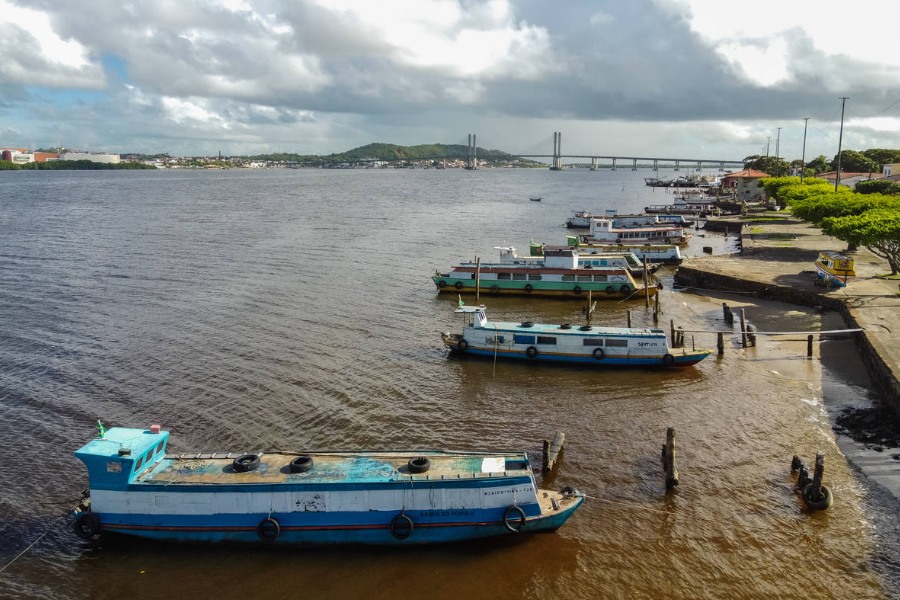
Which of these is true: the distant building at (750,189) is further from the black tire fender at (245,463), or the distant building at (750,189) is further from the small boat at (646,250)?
the black tire fender at (245,463)

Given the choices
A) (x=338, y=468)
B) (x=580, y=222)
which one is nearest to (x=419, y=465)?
(x=338, y=468)

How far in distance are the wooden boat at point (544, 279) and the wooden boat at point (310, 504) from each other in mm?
34859

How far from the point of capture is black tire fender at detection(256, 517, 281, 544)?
837 inches

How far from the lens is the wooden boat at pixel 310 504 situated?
69.7 feet

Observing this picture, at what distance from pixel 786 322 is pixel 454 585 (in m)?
34.7

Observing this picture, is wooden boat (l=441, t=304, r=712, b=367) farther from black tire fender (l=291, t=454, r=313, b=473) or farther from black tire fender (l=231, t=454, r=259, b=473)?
black tire fender (l=231, t=454, r=259, b=473)

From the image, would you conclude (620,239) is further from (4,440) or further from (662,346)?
(4,440)

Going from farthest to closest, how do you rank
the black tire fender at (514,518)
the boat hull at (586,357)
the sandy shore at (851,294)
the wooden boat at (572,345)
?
1. the wooden boat at (572,345)
2. the boat hull at (586,357)
3. the sandy shore at (851,294)
4. the black tire fender at (514,518)

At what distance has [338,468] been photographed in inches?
876

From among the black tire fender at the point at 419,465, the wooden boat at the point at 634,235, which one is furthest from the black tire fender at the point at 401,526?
the wooden boat at the point at 634,235

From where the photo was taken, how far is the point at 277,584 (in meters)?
20.1

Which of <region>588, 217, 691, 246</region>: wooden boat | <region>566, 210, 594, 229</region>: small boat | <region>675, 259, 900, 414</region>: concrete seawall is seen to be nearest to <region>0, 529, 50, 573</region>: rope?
<region>675, 259, 900, 414</region>: concrete seawall

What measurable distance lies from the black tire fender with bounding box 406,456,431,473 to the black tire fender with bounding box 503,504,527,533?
3069 millimetres

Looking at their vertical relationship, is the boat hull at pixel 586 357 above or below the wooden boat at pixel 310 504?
above
